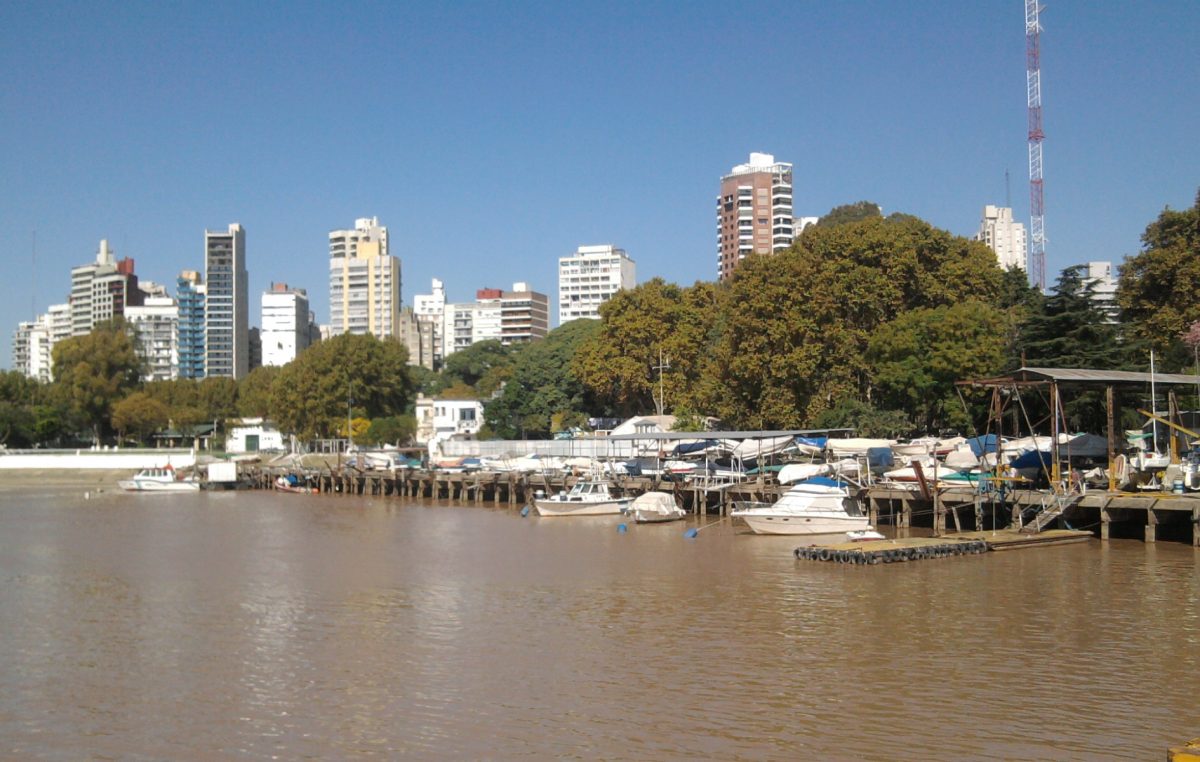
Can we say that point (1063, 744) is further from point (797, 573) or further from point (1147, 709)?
point (797, 573)

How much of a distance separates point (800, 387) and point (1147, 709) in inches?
1841

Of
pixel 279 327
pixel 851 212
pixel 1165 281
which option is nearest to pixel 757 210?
pixel 851 212

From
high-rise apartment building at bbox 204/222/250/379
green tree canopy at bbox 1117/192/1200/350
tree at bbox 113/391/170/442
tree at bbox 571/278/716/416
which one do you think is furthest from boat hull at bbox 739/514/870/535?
high-rise apartment building at bbox 204/222/250/379

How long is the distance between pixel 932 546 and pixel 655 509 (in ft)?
51.7

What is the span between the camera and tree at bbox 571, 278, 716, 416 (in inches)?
3248

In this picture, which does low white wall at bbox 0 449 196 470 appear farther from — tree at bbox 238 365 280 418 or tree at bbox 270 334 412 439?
tree at bbox 238 365 280 418

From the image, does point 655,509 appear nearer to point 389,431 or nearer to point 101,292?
point 389,431

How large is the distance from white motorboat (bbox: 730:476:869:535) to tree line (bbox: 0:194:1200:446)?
10.9 m

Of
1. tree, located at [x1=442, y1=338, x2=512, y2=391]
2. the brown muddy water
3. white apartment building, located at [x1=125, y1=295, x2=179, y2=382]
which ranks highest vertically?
white apartment building, located at [x1=125, y1=295, x2=179, y2=382]

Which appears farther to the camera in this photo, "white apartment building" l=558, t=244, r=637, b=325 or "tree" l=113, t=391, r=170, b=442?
"white apartment building" l=558, t=244, r=637, b=325

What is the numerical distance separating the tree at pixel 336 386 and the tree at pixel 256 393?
1324 cm

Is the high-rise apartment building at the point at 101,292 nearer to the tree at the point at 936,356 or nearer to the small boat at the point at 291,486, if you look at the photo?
the small boat at the point at 291,486

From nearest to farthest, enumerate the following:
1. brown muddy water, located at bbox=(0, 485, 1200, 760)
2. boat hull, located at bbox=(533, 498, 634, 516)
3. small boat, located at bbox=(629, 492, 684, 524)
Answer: brown muddy water, located at bbox=(0, 485, 1200, 760), small boat, located at bbox=(629, 492, 684, 524), boat hull, located at bbox=(533, 498, 634, 516)

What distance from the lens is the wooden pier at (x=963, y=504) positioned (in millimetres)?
34844
